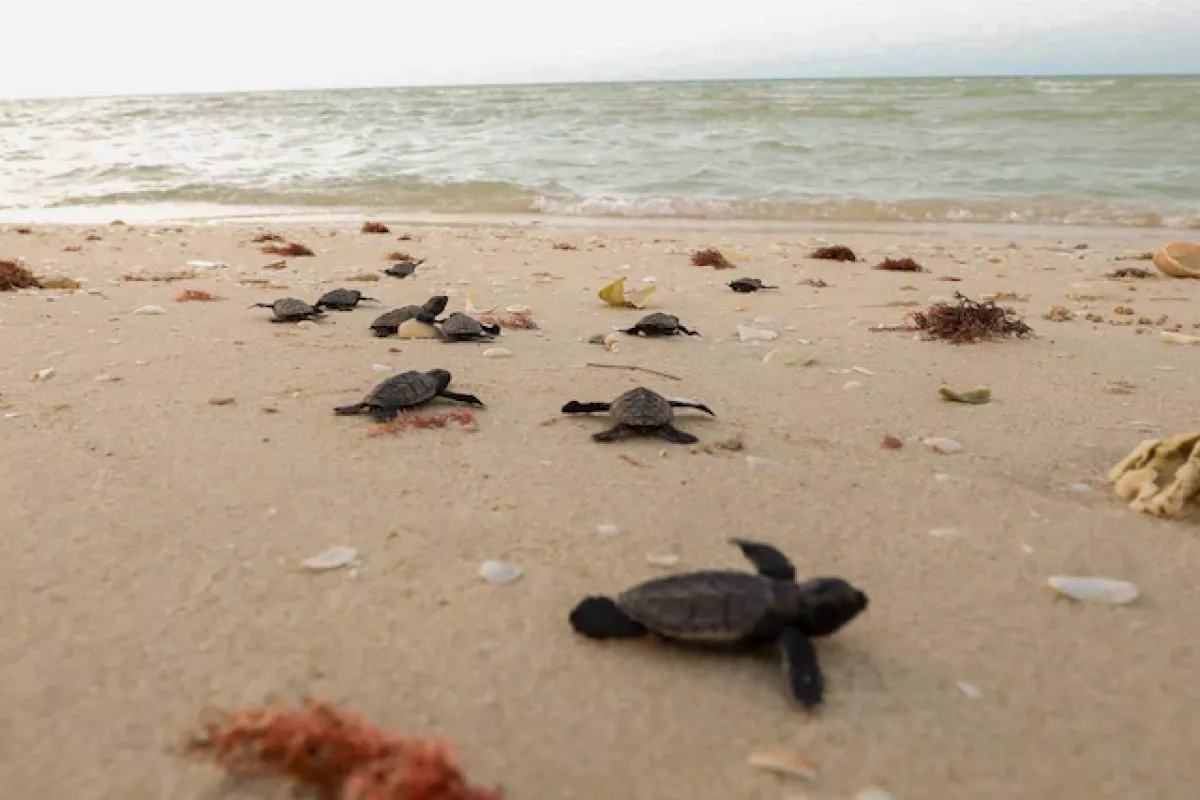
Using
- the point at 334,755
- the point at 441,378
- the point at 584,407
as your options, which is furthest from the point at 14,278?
the point at 334,755

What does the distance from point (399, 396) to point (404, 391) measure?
4 cm

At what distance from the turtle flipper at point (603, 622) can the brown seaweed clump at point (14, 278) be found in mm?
6036

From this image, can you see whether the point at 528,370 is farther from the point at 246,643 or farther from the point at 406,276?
the point at 406,276

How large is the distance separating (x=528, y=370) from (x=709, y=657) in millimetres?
2743

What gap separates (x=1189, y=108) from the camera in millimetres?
24609

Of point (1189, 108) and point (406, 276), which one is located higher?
point (1189, 108)

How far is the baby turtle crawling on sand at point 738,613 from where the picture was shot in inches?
74.8

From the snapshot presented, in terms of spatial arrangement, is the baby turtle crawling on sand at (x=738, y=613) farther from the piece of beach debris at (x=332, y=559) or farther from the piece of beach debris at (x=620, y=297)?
the piece of beach debris at (x=620, y=297)

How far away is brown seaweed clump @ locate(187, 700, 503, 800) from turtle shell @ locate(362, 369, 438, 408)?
2.04 m

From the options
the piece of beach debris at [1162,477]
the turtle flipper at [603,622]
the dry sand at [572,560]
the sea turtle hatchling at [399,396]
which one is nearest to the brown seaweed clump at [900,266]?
the dry sand at [572,560]

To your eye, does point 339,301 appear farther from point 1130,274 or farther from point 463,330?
point 1130,274

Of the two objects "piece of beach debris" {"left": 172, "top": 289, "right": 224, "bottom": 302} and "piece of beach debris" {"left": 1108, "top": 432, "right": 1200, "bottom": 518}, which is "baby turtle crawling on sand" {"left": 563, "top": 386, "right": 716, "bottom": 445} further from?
"piece of beach debris" {"left": 172, "top": 289, "right": 224, "bottom": 302}

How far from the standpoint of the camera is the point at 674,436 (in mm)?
3379

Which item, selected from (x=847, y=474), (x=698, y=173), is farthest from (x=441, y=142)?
(x=847, y=474)
